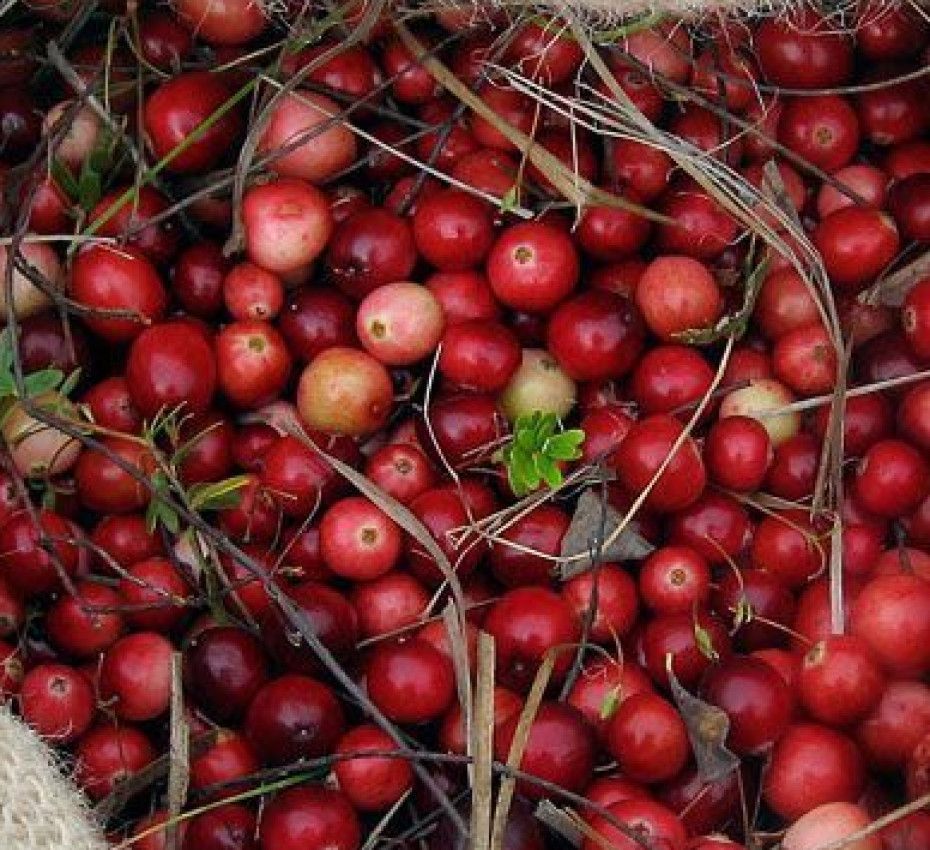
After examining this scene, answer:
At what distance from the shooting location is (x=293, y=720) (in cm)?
168

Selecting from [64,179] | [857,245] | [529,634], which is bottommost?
[529,634]

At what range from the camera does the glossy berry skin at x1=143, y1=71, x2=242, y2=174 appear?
1.94 meters

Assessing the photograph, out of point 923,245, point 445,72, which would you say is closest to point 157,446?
point 445,72

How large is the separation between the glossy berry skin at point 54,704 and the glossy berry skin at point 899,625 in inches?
28.4

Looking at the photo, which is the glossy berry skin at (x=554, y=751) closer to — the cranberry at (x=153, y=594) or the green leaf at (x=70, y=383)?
A: the cranberry at (x=153, y=594)

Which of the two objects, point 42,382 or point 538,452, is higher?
point 42,382

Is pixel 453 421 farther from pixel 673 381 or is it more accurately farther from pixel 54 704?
pixel 54 704

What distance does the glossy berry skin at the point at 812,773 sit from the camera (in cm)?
166

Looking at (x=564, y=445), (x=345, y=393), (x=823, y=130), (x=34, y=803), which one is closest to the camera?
(x=34, y=803)

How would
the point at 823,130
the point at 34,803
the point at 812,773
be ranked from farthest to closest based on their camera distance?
1. the point at 823,130
2. the point at 812,773
3. the point at 34,803

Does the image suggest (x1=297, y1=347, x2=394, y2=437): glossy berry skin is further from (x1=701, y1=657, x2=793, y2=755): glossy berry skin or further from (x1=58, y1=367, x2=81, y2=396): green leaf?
(x1=701, y1=657, x2=793, y2=755): glossy berry skin

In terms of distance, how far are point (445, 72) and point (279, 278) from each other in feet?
0.91

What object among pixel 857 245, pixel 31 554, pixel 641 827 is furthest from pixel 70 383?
pixel 857 245

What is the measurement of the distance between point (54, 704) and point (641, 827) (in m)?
0.54
